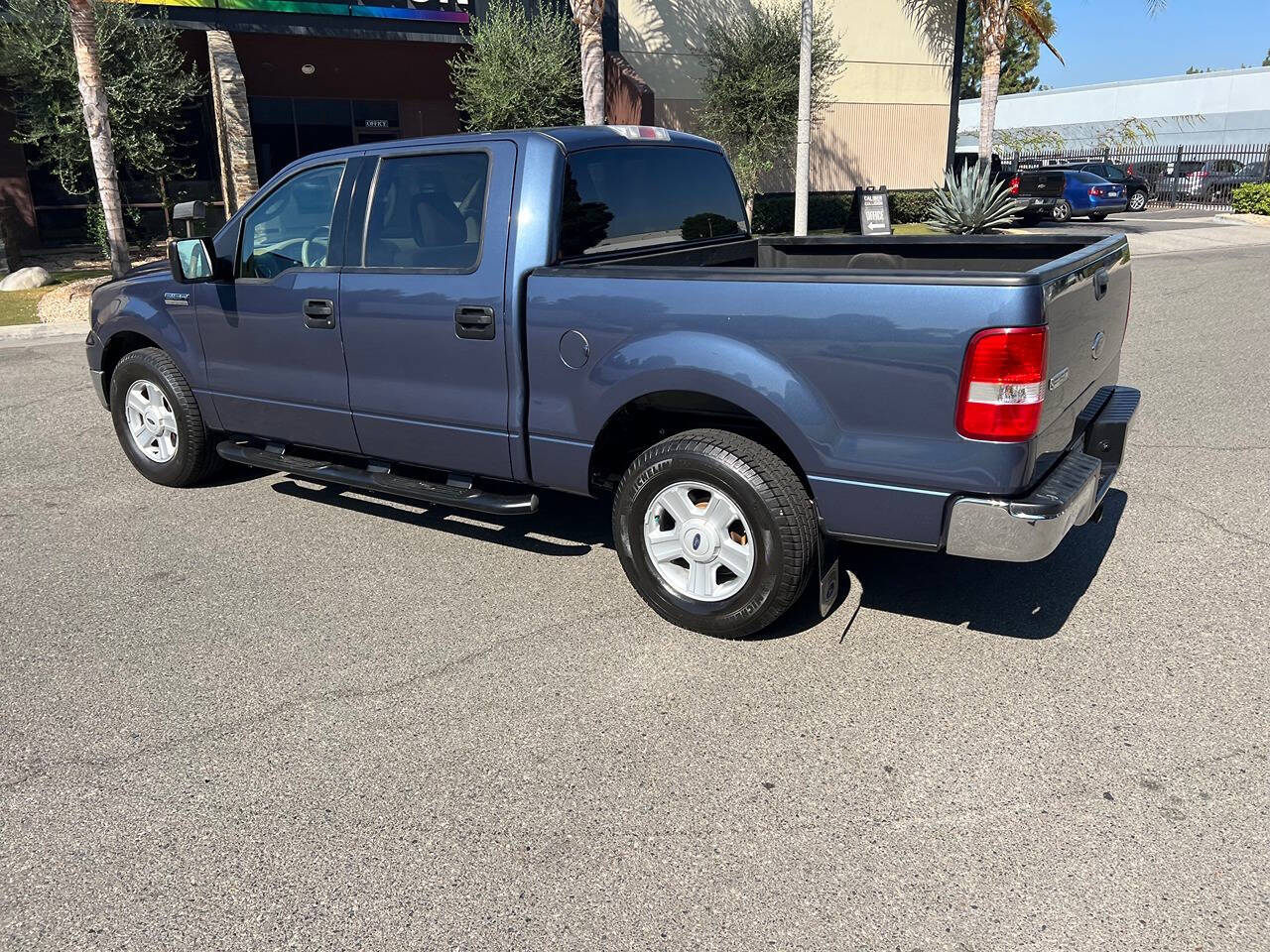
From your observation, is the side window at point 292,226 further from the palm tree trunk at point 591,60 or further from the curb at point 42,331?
the palm tree trunk at point 591,60

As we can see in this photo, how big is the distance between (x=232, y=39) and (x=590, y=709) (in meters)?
20.9

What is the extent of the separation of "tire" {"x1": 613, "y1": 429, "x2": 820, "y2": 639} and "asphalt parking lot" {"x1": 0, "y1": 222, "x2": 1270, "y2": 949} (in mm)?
174

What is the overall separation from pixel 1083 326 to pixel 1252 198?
29.8 metres

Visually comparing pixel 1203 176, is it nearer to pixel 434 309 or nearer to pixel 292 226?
pixel 292 226

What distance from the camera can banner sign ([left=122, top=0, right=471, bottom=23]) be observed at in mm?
18953

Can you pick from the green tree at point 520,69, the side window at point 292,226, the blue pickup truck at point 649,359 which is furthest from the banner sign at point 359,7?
the side window at point 292,226

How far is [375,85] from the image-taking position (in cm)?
2427

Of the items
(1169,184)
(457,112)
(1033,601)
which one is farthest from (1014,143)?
(1033,601)

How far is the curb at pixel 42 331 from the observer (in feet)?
41.7

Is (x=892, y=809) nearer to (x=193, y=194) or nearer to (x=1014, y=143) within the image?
(x=193, y=194)

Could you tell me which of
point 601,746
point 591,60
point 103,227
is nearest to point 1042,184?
point 591,60

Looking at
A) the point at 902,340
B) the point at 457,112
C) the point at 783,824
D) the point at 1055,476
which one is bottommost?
the point at 783,824

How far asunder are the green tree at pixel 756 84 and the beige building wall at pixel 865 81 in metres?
0.87

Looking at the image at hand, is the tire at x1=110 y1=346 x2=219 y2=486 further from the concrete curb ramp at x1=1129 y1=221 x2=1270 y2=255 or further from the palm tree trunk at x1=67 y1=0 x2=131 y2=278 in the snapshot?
the concrete curb ramp at x1=1129 y1=221 x2=1270 y2=255
